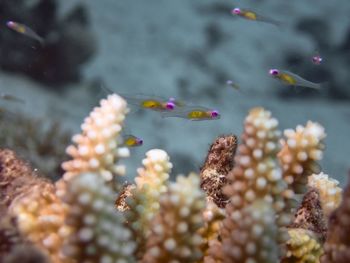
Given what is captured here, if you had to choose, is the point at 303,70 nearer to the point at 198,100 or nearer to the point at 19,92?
the point at 198,100

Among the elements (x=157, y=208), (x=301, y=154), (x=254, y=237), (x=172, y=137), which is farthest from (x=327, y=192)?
(x=172, y=137)

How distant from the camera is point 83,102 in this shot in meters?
16.5

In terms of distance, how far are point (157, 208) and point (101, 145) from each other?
0.58 m

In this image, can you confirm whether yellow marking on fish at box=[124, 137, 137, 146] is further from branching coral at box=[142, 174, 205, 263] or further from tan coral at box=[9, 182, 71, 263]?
branching coral at box=[142, 174, 205, 263]

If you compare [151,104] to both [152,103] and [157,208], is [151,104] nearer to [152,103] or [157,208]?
[152,103]

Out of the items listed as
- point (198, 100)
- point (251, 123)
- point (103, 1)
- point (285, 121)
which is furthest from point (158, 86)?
point (251, 123)

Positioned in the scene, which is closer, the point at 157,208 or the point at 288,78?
the point at 157,208

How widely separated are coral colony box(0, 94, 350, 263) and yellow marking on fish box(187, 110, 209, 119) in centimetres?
320

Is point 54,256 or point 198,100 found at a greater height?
point 198,100

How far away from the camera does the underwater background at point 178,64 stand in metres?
15.3

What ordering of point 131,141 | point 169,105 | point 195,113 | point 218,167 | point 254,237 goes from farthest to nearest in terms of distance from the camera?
point 195,113, point 169,105, point 131,141, point 218,167, point 254,237

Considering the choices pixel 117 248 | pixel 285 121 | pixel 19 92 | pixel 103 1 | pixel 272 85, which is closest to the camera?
pixel 117 248

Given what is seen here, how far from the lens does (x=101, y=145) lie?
190 cm

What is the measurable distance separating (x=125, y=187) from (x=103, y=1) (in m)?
20.8
